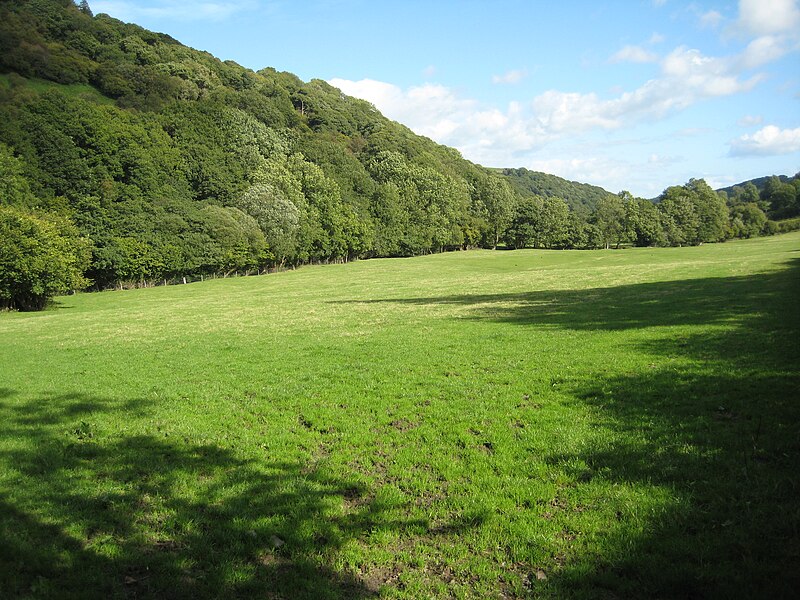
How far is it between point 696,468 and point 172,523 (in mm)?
7823

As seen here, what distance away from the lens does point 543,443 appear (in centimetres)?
891

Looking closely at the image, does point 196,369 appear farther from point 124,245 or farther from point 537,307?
point 124,245

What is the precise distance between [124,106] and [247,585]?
122 metres

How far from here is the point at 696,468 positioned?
738cm

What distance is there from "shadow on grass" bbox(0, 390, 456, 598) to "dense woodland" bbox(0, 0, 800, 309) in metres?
42.1

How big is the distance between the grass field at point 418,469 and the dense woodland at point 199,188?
4000 cm

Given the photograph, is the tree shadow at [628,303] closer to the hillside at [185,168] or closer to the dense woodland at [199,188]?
the dense woodland at [199,188]

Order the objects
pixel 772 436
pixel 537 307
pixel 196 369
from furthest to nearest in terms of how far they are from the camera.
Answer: pixel 537 307 → pixel 196 369 → pixel 772 436

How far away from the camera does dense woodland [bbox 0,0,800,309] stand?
6781 cm

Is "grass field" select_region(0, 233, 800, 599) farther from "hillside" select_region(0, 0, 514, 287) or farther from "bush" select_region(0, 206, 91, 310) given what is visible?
"hillside" select_region(0, 0, 514, 287)

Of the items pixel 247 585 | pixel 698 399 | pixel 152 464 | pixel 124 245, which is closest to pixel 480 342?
pixel 698 399

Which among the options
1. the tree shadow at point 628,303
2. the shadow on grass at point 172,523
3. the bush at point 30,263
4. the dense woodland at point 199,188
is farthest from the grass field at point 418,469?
the dense woodland at point 199,188

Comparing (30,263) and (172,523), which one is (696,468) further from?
(30,263)

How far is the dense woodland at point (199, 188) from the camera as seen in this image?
2670 inches
